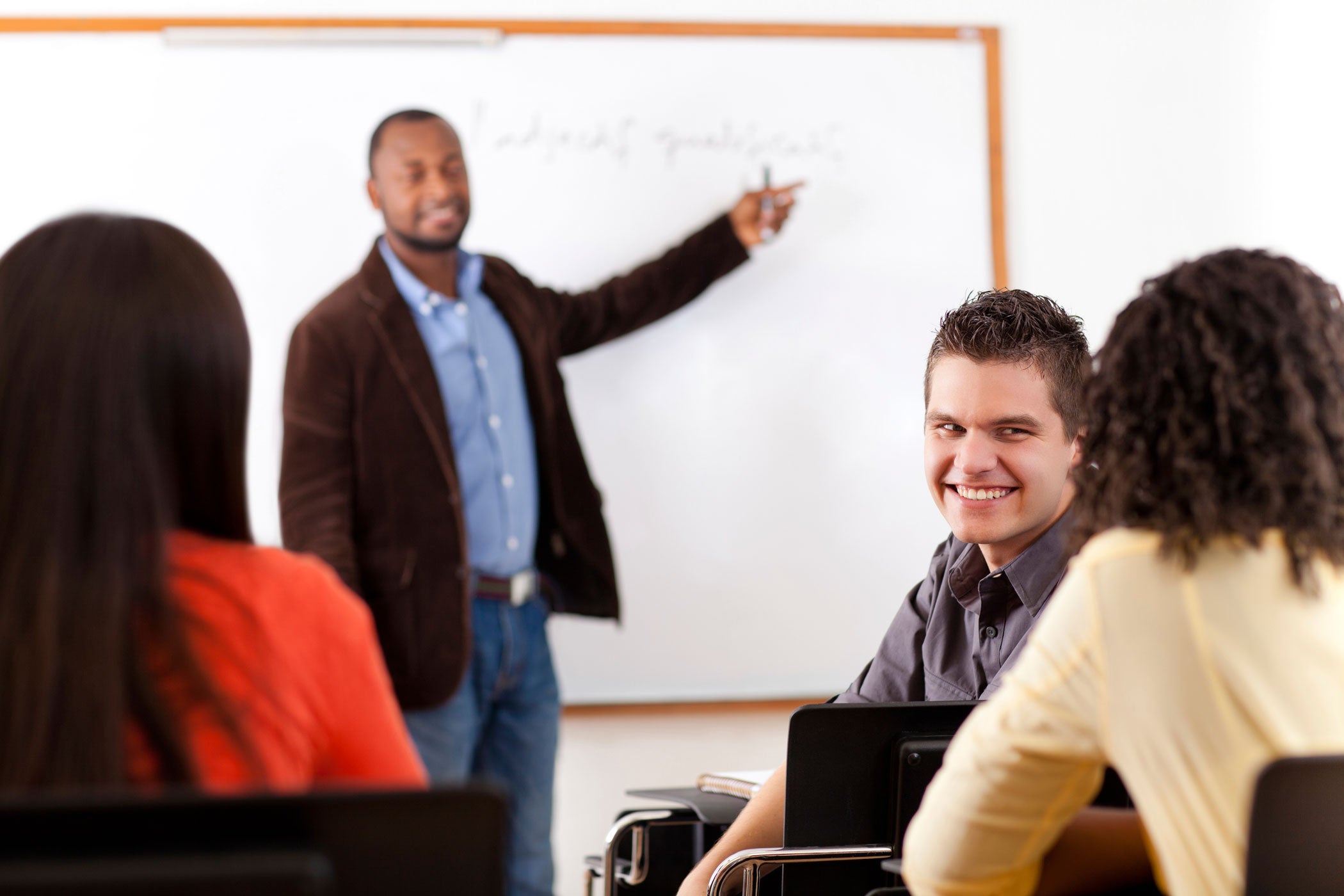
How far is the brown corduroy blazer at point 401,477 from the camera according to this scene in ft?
8.63

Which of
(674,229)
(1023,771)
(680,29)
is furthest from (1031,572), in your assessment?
(680,29)

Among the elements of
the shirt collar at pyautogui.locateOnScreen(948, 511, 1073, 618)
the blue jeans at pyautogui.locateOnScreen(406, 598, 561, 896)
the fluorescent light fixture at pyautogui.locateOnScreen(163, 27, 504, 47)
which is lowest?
the blue jeans at pyautogui.locateOnScreen(406, 598, 561, 896)

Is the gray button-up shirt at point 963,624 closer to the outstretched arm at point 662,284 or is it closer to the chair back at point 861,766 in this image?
the chair back at point 861,766

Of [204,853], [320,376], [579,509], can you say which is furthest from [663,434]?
[204,853]

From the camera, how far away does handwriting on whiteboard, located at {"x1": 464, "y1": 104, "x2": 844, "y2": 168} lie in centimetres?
293

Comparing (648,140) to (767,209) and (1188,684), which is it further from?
(1188,684)

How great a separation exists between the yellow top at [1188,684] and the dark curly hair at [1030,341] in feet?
2.63

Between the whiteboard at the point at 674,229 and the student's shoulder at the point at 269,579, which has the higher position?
the whiteboard at the point at 674,229

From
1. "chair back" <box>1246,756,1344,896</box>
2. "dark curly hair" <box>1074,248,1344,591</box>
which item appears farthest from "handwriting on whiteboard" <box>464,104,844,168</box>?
"chair back" <box>1246,756,1344,896</box>

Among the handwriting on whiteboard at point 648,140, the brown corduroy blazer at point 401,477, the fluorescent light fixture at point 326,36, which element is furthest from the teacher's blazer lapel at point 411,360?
the fluorescent light fixture at point 326,36

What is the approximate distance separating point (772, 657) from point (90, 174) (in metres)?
1.88

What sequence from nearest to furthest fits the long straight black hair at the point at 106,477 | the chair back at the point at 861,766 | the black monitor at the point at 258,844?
the black monitor at the point at 258,844 → the long straight black hair at the point at 106,477 → the chair back at the point at 861,766

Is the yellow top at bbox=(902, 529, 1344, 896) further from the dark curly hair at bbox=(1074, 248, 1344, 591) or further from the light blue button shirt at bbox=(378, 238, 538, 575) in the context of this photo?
the light blue button shirt at bbox=(378, 238, 538, 575)

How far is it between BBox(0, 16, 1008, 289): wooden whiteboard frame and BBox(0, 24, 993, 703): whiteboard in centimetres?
2
